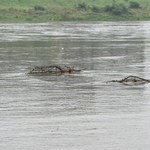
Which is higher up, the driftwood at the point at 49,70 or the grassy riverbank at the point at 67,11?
the driftwood at the point at 49,70

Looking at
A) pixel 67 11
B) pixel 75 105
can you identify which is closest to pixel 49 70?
pixel 75 105

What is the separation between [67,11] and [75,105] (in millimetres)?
94558

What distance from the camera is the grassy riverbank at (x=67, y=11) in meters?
111

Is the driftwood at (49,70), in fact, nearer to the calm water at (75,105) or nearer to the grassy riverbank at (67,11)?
the calm water at (75,105)

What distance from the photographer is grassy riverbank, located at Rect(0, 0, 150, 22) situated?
111000 mm

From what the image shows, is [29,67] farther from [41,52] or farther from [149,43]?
[149,43]

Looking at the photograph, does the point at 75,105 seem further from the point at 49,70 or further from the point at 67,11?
the point at 67,11

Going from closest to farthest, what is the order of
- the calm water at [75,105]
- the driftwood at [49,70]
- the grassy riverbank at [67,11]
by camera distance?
the calm water at [75,105]
the driftwood at [49,70]
the grassy riverbank at [67,11]

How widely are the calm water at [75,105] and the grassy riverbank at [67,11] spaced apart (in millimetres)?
66181

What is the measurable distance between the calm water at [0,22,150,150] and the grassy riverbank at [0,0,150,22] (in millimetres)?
66181

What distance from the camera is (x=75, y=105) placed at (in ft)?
79.8

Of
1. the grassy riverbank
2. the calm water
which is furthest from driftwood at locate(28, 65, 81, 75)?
the grassy riverbank

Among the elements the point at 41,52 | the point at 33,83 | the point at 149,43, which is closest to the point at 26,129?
the point at 33,83

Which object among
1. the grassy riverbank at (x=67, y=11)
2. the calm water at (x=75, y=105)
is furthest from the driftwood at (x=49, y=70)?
the grassy riverbank at (x=67, y=11)
